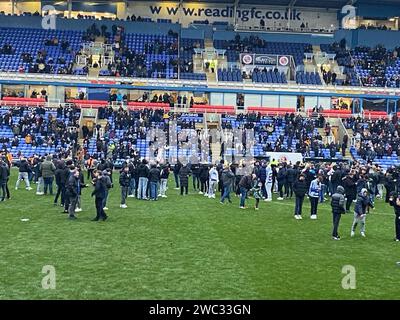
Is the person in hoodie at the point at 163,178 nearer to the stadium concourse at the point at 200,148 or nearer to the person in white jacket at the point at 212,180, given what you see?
the stadium concourse at the point at 200,148

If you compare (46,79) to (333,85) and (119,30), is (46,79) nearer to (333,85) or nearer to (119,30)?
(119,30)

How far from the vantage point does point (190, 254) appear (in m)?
14.7

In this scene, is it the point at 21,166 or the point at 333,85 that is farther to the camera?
the point at 333,85

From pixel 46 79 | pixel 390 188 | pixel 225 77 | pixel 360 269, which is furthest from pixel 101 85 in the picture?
pixel 360 269

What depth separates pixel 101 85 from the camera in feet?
166

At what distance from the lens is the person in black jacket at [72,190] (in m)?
19.0

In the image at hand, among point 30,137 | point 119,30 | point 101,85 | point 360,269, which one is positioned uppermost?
point 119,30

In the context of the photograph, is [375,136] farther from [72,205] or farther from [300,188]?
[72,205]

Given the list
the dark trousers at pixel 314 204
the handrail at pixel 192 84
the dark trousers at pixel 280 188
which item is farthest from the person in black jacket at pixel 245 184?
the handrail at pixel 192 84

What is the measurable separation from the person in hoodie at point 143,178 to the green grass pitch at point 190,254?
79.6 inches

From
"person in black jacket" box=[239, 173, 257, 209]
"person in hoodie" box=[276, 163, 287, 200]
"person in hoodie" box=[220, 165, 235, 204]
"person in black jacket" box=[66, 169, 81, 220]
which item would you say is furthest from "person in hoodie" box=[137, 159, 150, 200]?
"person in hoodie" box=[276, 163, 287, 200]

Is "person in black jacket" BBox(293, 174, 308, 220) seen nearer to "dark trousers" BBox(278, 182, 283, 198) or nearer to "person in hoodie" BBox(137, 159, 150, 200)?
"dark trousers" BBox(278, 182, 283, 198)
